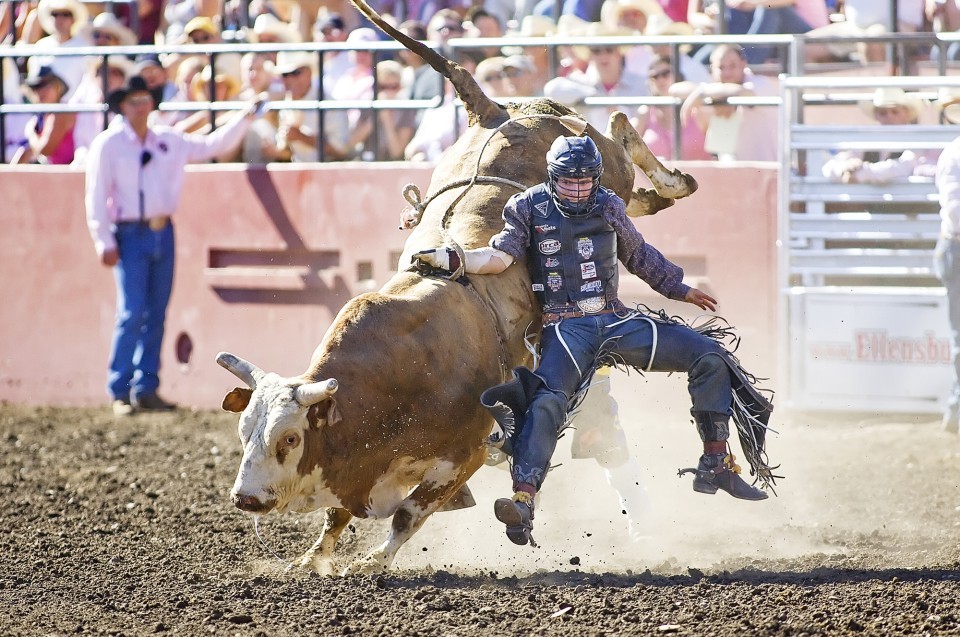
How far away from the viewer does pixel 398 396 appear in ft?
17.4

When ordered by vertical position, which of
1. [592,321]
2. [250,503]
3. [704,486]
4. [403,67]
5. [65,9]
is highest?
[65,9]

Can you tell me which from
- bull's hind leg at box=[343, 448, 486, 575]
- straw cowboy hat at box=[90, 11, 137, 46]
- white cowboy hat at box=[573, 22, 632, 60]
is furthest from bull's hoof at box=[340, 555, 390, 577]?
straw cowboy hat at box=[90, 11, 137, 46]

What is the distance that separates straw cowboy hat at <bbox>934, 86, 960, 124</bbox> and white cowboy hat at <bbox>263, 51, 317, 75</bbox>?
15.7ft

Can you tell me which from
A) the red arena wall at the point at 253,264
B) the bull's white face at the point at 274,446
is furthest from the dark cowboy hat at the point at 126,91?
the bull's white face at the point at 274,446

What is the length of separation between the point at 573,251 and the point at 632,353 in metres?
0.47

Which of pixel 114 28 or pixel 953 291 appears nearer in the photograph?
pixel 953 291

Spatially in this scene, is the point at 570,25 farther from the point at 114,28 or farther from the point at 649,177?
the point at 114,28

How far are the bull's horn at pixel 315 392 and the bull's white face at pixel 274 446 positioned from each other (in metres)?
0.03

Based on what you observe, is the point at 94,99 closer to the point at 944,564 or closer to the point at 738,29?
the point at 738,29

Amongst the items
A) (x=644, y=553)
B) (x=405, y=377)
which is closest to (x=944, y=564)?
(x=644, y=553)

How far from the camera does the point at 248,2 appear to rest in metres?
12.9

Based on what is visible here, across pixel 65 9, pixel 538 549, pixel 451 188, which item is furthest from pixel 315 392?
pixel 65 9

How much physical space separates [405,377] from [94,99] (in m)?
7.67

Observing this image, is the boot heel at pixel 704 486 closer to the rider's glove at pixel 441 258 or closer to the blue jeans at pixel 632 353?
the blue jeans at pixel 632 353
